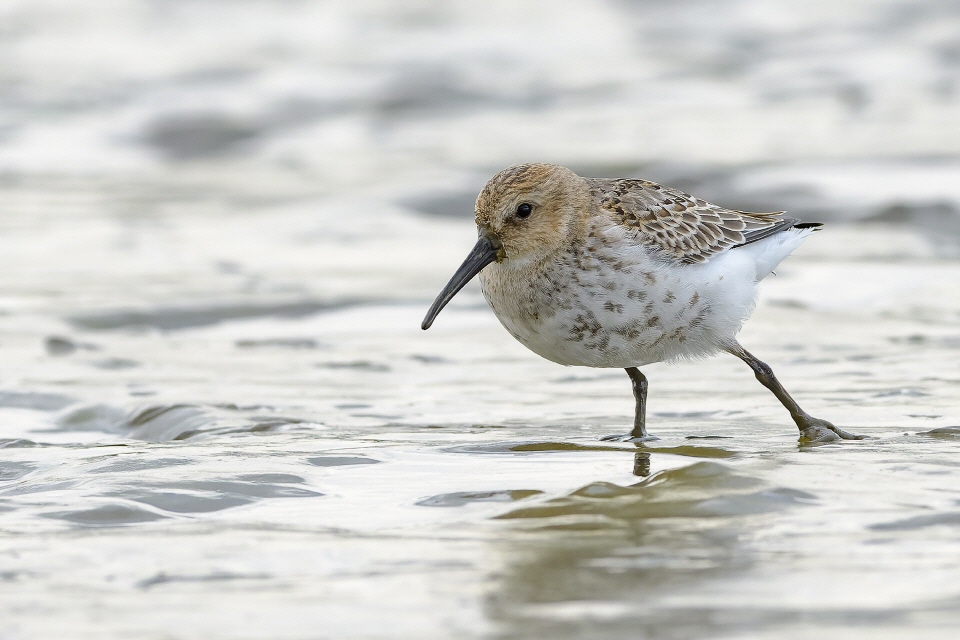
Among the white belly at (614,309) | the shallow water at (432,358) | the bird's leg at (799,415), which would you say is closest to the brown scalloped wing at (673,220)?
the white belly at (614,309)

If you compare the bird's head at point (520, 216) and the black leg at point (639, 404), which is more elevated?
the bird's head at point (520, 216)

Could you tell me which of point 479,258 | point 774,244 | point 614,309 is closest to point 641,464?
point 614,309

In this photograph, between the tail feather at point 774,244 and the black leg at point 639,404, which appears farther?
the tail feather at point 774,244

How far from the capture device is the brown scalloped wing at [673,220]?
6.38 metres

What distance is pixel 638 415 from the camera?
6.55m

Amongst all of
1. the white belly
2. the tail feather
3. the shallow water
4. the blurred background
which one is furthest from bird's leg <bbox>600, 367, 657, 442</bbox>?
the blurred background

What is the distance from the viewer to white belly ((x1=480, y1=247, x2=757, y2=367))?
5.99m

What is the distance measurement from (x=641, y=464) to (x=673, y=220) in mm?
1521

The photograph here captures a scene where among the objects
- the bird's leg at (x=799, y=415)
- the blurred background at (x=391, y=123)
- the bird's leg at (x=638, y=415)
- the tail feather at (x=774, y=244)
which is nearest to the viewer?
the bird's leg at (x=799, y=415)

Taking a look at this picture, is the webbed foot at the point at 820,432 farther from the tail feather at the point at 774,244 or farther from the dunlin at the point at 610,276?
the tail feather at the point at 774,244

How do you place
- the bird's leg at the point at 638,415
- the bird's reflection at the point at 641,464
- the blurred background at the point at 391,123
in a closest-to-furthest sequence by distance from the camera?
the bird's reflection at the point at 641,464 → the bird's leg at the point at 638,415 → the blurred background at the point at 391,123

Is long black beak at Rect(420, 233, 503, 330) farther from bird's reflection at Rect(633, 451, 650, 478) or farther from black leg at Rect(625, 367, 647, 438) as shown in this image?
bird's reflection at Rect(633, 451, 650, 478)

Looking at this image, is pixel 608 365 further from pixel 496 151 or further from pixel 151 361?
pixel 496 151

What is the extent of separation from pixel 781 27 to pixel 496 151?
27.6ft
